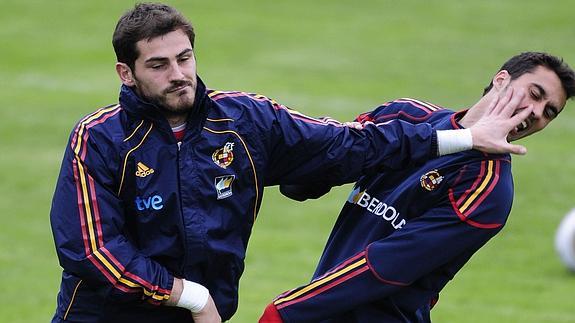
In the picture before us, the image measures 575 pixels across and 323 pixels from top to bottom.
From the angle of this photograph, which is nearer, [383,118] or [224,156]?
[224,156]

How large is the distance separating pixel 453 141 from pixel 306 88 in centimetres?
1282

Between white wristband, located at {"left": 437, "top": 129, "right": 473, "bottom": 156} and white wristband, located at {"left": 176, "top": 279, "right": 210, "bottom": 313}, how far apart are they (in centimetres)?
110

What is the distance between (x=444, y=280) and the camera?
17.5 feet

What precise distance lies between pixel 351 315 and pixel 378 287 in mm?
300

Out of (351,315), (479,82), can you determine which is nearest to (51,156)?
(479,82)

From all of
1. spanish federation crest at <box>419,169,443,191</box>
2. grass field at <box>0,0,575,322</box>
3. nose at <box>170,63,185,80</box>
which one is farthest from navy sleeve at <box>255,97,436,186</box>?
grass field at <box>0,0,575,322</box>

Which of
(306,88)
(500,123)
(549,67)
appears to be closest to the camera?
(500,123)

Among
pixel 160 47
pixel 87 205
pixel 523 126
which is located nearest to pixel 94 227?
pixel 87 205

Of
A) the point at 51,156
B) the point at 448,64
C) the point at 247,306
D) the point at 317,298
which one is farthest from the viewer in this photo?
the point at 448,64

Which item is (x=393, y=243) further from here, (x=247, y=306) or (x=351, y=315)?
(x=247, y=306)

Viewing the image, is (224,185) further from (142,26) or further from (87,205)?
(142,26)

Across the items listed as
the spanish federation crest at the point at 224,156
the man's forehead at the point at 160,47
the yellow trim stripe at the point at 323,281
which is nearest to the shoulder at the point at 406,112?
the yellow trim stripe at the point at 323,281

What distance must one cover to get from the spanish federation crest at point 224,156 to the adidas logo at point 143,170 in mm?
259

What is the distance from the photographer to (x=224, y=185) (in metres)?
4.92
